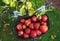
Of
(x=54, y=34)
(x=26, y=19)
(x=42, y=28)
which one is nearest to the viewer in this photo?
(x=42, y=28)

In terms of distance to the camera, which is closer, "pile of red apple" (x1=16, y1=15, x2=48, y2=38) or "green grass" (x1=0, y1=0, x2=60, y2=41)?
"pile of red apple" (x1=16, y1=15, x2=48, y2=38)

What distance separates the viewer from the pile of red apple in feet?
5.50

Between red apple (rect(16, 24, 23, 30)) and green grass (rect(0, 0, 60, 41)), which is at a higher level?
red apple (rect(16, 24, 23, 30))

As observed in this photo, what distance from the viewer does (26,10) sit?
65.8 inches

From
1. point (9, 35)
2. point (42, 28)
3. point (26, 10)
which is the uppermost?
point (26, 10)

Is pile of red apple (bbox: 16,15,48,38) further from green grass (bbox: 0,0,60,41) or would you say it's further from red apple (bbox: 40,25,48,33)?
green grass (bbox: 0,0,60,41)

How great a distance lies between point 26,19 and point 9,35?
0.99 metres

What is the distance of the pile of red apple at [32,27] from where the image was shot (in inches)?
66.1

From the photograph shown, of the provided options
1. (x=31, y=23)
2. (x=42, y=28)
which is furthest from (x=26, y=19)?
(x=42, y=28)

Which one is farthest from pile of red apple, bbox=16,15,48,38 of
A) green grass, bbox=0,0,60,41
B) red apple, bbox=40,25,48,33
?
green grass, bbox=0,0,60,41

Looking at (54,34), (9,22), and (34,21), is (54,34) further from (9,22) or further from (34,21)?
(34,21)

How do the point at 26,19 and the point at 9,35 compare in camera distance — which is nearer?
the point at 26,19

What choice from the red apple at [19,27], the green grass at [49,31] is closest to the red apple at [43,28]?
the red apple at [19,27]

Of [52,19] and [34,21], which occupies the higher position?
[34,21]
